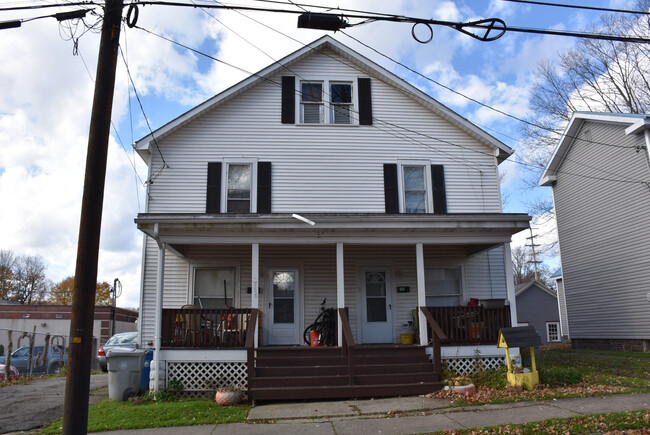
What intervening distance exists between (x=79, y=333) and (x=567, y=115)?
27457 millimetres

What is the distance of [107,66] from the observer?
6.48 meters

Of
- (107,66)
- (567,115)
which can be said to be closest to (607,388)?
(107,66)

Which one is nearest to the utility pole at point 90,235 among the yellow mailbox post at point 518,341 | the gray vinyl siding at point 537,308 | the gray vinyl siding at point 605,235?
the yellow mailbox post at point 518,341

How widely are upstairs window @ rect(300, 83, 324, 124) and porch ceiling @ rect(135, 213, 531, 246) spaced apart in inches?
155

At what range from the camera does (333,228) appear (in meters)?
10.8

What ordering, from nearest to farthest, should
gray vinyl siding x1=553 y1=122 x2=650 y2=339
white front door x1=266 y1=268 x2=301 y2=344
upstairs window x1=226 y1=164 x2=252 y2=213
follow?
white front door x1=266 y1=268 x2=301 y2=344
upstairs window x1=226 y1=164 x2=252 y2=213
gray vinyl siding x1=553 y1=122 x2=650 y2=339

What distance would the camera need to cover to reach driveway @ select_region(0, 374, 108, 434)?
8445 millimetres

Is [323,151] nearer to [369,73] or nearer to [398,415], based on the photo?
[369,73]

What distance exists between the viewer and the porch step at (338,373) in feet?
30.7

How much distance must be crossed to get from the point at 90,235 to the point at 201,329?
486 centimetres

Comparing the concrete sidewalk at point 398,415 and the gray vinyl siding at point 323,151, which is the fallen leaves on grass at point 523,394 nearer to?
the concrete sidewalk at point 398,415

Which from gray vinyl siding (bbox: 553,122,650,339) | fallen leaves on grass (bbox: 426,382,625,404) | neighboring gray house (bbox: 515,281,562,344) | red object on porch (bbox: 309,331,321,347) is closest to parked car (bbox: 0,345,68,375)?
red object on porch (bbox: 309,331,321,347)

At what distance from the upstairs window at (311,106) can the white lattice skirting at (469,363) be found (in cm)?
688

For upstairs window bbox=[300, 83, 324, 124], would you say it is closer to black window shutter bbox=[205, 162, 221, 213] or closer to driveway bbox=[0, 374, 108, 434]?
black window shutter bbox=[205, 162, 221, 213]
